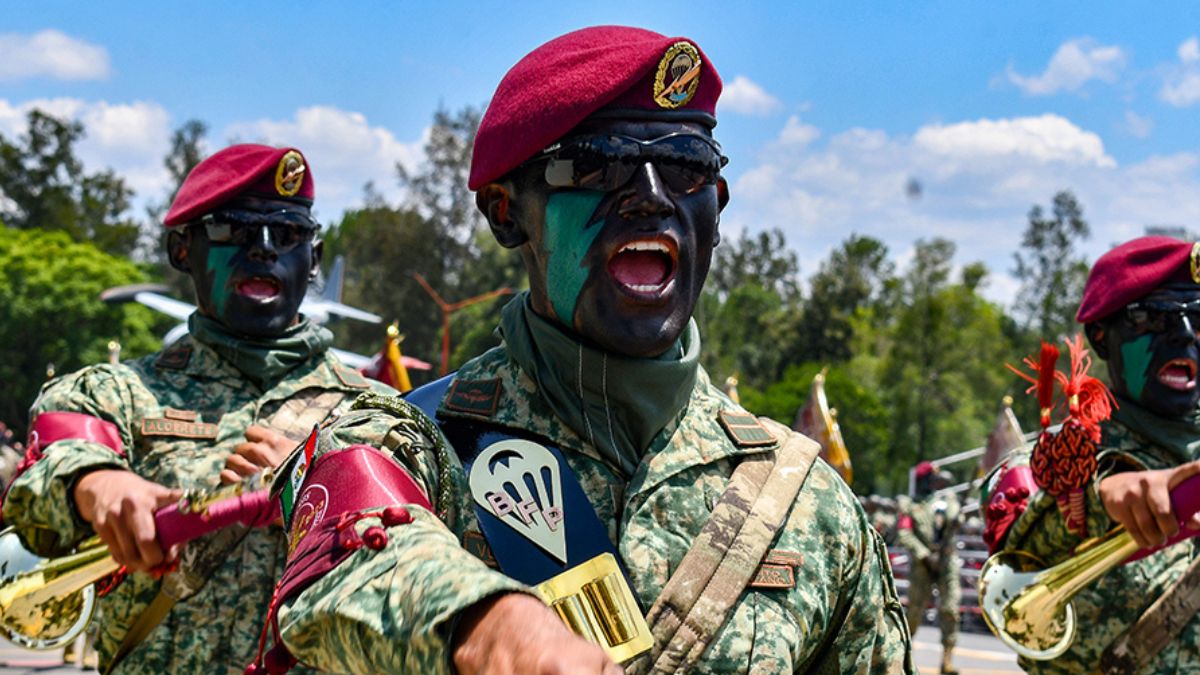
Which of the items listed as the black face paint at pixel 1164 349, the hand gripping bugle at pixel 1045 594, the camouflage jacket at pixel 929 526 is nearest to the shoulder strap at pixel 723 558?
the hand gripping bugle at pixel 1045 594

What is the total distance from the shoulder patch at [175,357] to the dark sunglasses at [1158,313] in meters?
3.92

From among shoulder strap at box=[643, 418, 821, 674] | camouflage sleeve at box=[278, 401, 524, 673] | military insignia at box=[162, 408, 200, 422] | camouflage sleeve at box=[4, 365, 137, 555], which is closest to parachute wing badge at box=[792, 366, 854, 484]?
military insignia at box=[162, 408, 200, 422]

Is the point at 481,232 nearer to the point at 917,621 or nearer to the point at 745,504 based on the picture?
the point at 917,621

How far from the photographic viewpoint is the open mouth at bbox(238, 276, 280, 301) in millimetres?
A: 5621

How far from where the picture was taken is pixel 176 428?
531 centimetres

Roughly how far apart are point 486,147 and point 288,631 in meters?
1.16

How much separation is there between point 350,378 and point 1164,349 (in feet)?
11.2

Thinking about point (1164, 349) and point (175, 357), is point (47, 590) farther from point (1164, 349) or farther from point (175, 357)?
point (1164, 349)

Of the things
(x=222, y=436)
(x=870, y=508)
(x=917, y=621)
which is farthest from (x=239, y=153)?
(x=870, y=508)

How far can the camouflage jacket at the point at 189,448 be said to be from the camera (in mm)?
5020

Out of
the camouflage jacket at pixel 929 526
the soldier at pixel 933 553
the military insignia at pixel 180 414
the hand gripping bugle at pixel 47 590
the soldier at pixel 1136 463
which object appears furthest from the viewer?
the camouflage jacket at pixel 929 526

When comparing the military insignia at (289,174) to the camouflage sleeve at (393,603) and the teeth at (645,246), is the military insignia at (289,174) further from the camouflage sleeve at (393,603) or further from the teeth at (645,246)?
the camouflage sleeve at (393,603)

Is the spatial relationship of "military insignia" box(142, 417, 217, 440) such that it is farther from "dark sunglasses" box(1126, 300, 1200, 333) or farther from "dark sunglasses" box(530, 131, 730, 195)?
"dark sunglasses" box(1126, 300, 1200, 333)

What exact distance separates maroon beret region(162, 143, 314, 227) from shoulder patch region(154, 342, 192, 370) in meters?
0.50
